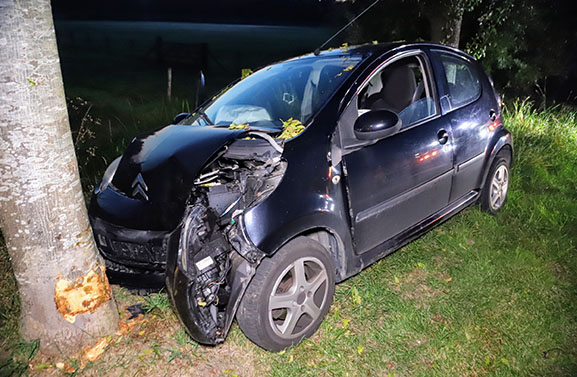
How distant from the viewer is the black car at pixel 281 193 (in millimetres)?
2488

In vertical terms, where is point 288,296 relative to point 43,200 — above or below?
below

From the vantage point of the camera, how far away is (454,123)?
11.8 feet

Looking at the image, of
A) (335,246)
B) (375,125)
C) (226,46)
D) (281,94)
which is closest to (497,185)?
(375,125)

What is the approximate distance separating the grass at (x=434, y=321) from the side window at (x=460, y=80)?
1.21m

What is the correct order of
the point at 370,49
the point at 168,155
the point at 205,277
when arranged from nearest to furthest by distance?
the point at 205,277 < the point at 168,155 < the point at 370,49

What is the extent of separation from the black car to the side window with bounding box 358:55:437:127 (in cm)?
2

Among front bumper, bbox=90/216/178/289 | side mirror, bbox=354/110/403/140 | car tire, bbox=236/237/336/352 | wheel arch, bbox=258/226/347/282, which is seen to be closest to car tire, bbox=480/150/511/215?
side mirror, bbox=354/110/403/140

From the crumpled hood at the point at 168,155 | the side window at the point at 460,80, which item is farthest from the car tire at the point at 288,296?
the side window at the point at 460,80

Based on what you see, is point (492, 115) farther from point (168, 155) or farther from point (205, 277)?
point (205, 277)

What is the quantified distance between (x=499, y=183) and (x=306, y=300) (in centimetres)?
272

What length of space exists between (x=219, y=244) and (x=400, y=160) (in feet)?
4.64

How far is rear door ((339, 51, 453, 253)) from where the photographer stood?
2.90 meters

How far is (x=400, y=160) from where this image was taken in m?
3.13

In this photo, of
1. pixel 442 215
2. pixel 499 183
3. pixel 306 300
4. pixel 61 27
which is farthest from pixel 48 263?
pixel 61 27
